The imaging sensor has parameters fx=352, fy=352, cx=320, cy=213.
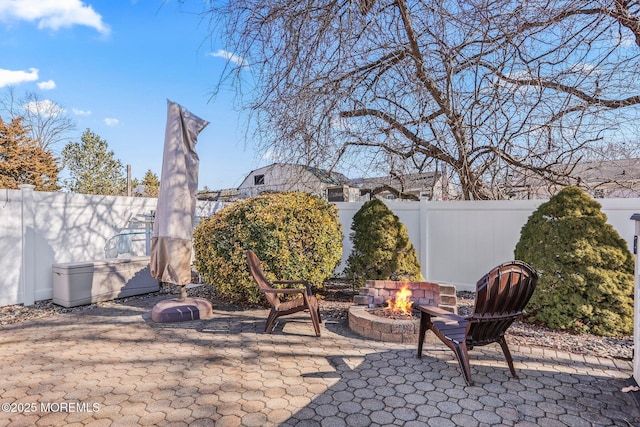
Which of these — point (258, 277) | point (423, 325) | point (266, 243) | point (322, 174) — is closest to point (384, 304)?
point (423, 325)

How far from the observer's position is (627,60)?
4.45 metres

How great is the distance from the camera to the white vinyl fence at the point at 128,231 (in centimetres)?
514

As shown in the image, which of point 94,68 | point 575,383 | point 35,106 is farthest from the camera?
point 35,106

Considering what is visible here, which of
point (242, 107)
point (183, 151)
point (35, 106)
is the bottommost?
point (183, 151)

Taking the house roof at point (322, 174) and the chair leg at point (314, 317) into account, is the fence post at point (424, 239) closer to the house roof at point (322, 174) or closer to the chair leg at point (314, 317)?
the house roof at point (322, 174)

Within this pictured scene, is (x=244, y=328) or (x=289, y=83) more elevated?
(x=289, y=83)

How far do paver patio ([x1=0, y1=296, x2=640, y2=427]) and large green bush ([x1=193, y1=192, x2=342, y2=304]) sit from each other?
105cm

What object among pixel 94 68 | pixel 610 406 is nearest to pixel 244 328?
pixel 610 406

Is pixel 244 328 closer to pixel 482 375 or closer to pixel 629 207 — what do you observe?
pixel 482 375

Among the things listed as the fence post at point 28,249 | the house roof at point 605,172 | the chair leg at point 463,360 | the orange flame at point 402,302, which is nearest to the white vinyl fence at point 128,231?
the fence post at point 28,249

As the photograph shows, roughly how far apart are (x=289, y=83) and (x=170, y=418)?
4.08m

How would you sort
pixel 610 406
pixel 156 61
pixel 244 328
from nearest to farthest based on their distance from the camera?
pixel 610 406 → pixel 244 328 → pixel 156 61

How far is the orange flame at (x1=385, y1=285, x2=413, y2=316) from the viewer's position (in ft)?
13.6

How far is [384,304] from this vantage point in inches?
178
